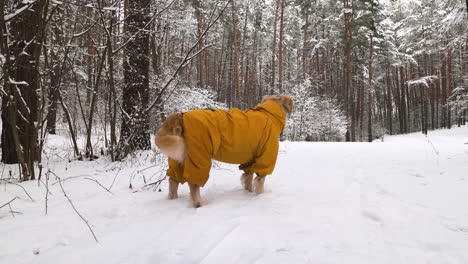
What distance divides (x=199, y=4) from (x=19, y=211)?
16.7 m

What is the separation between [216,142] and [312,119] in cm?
1798

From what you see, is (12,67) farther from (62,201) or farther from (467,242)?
(467,242)

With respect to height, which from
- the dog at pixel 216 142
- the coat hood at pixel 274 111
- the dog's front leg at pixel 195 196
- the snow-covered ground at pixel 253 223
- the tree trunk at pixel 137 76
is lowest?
the snow-covered ground at pixel 253 223

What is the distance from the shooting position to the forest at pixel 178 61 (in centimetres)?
354

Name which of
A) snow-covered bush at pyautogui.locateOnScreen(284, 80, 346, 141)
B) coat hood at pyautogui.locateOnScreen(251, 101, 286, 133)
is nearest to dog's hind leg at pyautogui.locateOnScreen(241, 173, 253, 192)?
coat hood at pyautogui.locateOnScreen(251, 101, 286, 133)

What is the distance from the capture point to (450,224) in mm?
1848

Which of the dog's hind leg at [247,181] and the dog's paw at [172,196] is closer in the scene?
the dog's paw at [172,196]

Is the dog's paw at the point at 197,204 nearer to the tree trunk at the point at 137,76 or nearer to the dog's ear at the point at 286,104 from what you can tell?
the dog's ear at the point at 286,104

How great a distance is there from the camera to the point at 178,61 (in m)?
15.7

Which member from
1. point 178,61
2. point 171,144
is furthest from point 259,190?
point 178,61

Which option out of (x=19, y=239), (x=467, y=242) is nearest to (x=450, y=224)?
(x=467, y=242)

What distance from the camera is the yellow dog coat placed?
2432 mm

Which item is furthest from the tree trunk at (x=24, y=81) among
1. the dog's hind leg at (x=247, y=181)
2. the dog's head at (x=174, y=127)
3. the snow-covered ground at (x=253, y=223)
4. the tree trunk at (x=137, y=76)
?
the dog's hind leg at (x=247, y=181)

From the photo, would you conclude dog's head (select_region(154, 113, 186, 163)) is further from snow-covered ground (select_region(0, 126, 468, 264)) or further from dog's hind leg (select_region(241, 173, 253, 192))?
dog's hind leg (select_region(241, 173, 253, 192))
